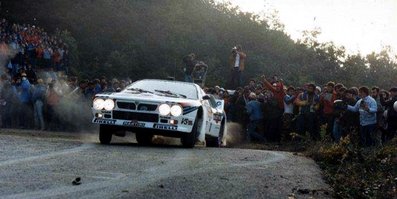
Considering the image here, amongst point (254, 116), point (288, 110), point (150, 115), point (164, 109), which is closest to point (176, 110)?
point (164, 109)

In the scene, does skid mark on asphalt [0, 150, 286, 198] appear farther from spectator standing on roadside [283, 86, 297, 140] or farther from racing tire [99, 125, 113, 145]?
spectator standing on roadside [283, 86, 297, 140]

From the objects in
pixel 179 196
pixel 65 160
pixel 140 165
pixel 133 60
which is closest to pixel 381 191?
pixel 179 196

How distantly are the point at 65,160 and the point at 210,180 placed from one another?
2.72 m

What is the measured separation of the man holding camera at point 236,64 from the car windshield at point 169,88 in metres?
11.5

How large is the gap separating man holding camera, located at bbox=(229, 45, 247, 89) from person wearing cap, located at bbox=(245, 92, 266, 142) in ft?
20.3

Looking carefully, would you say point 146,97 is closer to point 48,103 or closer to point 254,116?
point 254,116

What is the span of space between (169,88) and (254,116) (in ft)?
19.6

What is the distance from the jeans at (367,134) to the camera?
56.3 feet

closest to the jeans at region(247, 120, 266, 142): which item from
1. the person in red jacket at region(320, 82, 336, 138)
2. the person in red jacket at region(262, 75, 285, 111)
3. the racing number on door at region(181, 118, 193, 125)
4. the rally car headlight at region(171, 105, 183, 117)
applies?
the person in red jacket at region(262, 75, 285, 111)

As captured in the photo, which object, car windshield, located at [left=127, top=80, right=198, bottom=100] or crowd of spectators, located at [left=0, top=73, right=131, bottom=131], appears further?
crowd of spectators, located at [left=0, top=73, right=131, bottom=131]

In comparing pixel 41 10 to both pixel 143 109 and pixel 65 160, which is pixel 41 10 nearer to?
pixel 143 109

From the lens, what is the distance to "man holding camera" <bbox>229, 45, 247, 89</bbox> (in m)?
27.7

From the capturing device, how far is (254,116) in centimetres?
2136

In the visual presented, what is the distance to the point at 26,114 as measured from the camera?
2400 centimetres
